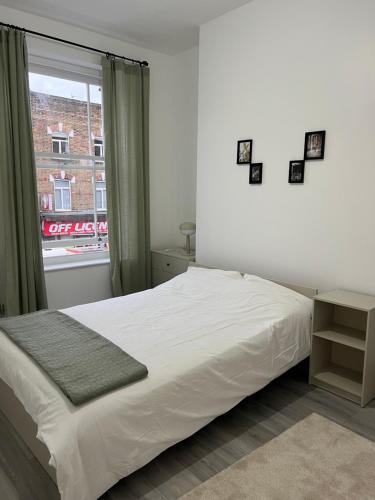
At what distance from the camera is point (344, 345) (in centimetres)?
260

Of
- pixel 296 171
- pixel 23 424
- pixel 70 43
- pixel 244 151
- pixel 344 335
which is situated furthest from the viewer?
pixel 70 43

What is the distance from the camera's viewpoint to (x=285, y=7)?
9.25ft

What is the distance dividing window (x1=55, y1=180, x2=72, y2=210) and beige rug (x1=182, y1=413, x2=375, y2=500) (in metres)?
2.96

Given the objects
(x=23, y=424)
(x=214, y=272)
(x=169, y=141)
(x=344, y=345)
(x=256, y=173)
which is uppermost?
(x=169, y=141)

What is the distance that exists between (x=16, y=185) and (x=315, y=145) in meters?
2.53

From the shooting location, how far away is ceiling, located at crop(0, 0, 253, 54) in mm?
3051

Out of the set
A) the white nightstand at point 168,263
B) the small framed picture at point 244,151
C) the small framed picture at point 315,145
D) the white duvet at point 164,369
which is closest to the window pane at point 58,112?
the white nightstand at point 168,263

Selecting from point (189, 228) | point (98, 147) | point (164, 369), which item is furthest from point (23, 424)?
point (98, 147)

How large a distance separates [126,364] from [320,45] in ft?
8.51

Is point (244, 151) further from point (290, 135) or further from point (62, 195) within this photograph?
point (62, 195)

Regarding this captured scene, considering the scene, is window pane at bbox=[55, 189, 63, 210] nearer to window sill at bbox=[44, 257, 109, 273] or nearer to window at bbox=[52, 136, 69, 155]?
window at bbox=[52, 136, 69, 155]

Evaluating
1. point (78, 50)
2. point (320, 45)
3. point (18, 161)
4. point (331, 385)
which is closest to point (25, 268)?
point (18, 161)

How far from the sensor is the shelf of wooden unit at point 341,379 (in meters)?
2.40

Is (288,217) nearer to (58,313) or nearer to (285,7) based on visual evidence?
(285,7)
